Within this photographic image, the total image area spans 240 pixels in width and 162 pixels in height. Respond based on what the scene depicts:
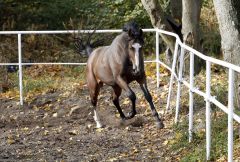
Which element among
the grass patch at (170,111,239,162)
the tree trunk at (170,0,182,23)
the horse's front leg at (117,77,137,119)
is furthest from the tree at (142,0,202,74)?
the grass patch at (170,111,239,162)

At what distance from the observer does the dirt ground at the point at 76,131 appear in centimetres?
863

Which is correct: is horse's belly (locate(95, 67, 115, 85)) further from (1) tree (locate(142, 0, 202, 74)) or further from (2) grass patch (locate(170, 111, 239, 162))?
(1) tree (locate(142, 0, 202, 74))

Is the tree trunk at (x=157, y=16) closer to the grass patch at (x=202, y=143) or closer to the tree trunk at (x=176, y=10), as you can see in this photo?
the tree trunk at (x=176, y=10)

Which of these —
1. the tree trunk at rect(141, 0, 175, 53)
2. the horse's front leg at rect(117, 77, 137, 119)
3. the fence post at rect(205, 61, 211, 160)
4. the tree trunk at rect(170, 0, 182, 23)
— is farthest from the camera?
the tree trunk at rect(170, 0, 182, 23)

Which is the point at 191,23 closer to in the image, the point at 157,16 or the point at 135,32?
the point at 157,16

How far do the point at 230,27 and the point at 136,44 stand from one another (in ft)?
7.05

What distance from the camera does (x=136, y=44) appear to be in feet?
31.9

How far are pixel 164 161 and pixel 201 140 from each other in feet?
2.15

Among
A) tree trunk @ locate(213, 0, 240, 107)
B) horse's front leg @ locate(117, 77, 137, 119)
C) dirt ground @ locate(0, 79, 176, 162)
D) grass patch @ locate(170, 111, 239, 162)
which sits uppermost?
tree trunk @ locate(213, 0, 240, 107)

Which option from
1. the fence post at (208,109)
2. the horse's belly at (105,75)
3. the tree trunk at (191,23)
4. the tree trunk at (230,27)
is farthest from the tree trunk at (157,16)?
the fence post at (208,109)

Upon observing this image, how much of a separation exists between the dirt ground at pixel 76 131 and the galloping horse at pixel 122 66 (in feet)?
1.27

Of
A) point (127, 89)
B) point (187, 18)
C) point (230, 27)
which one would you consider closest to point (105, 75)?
point (127, 89)

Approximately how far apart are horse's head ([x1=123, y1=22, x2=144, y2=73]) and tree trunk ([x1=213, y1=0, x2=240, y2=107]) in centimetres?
200

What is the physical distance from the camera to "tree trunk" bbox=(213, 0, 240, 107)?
310 inches
